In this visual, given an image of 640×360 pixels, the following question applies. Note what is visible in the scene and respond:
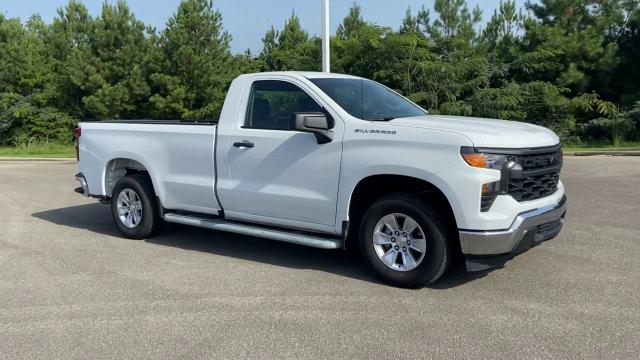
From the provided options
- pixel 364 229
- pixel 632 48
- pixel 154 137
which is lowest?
pixel 364 229

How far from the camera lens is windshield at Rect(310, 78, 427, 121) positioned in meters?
6.02

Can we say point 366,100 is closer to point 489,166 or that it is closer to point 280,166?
point 280,166

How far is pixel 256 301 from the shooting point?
5219 millimetres

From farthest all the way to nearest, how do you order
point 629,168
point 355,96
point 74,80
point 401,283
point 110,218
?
point 74,80
point 629,168
point 110,218
point 355,96
point 401,283

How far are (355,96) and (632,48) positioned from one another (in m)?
20.5

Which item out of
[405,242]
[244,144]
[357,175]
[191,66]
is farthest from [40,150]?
[405,242]

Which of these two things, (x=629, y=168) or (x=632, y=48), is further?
(x=632, y=48)

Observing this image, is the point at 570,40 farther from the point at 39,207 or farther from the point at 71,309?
the point at 71,309

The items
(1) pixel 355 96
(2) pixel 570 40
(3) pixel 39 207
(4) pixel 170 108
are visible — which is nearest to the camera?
(1) pixel 355 96

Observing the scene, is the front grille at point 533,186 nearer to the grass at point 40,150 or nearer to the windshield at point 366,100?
the windshield at point 366,100

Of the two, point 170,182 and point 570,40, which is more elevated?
point 570,40

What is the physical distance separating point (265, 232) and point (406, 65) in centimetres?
1618

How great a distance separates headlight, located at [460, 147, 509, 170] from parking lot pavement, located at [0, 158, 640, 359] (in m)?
1.12

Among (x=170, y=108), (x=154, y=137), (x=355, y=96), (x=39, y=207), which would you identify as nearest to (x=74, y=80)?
(x=170, y=108)
